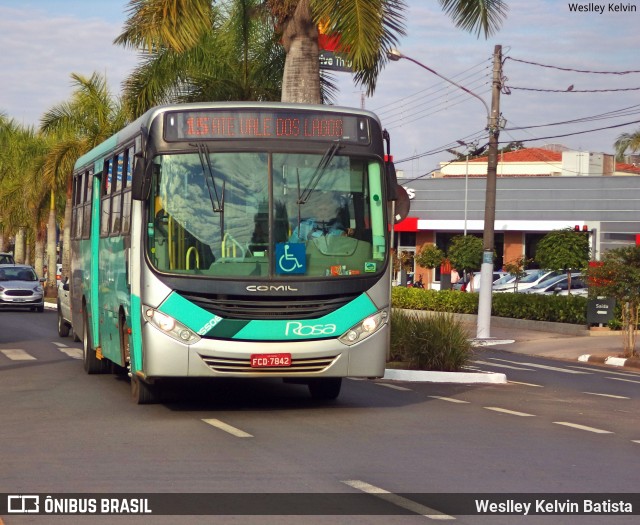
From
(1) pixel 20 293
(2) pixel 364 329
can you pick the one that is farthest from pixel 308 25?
(1) pixel 20 293

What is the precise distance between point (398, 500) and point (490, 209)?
874 inches

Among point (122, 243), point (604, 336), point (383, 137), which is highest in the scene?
point (383, 137)

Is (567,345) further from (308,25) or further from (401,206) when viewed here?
(401,206)

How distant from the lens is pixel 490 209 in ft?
→ 98.3

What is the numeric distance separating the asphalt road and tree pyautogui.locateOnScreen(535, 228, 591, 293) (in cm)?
2036

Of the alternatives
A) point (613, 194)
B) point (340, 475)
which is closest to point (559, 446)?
point (340, 475)

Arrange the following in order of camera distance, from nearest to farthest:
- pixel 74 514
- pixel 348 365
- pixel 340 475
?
pixel 74 514 < pixel 340 475 < pixel 348 365

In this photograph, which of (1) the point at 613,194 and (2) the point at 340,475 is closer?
(2) the point at 340,475

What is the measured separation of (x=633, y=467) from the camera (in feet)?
32.9

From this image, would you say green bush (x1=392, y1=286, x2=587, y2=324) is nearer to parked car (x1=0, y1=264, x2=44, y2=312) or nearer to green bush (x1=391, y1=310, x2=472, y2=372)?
green bush (x1=391, y1=310, x2=472, y2=372)

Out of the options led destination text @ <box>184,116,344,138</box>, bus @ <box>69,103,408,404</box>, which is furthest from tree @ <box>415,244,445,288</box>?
led destination text @ <box>184,116,344,138</box>

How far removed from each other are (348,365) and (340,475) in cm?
374

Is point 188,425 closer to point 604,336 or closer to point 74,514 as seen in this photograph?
point 74,514

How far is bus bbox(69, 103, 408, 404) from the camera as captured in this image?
12.5m
